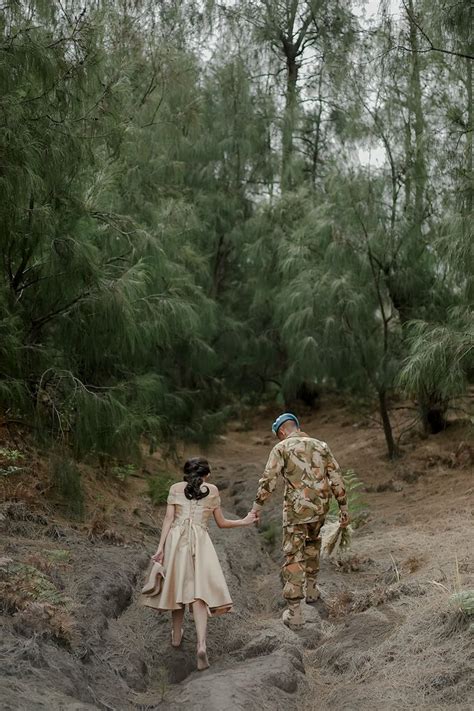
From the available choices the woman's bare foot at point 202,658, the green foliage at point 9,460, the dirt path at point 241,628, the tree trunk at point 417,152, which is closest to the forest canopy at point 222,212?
the tree trunk at point 417,152

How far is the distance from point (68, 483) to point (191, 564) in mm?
2717

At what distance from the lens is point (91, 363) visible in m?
8.28

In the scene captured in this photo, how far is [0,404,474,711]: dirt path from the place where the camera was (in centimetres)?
381

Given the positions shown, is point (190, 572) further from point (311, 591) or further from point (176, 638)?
point (311, 591)

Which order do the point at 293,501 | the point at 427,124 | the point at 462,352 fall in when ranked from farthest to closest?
the point at 427,124, the point at 462,352, the point at 293,501

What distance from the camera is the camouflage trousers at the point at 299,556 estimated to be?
5156 mm

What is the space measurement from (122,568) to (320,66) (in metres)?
13.8

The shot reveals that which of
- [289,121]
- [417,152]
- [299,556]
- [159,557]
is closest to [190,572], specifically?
[159,557]

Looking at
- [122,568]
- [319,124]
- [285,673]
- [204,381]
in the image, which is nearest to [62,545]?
[122,568]

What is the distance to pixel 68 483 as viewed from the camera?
6922 millimetres

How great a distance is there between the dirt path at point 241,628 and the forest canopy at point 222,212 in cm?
123

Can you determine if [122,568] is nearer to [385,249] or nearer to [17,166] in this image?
[17,166]

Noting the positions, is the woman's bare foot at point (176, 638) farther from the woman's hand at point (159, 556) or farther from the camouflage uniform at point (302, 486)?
the camouflage uniform at point (302, 486)

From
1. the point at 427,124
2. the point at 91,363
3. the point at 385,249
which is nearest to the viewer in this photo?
the point at 91,363
